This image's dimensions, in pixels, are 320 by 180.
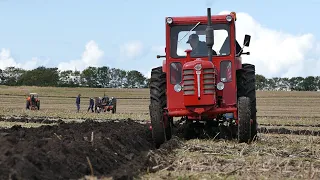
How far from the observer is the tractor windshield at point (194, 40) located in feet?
41.8

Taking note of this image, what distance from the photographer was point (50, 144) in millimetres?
8117

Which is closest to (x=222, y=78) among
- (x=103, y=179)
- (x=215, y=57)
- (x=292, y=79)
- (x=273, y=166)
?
(x=215, y=57)

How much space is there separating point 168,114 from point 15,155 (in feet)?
20.5

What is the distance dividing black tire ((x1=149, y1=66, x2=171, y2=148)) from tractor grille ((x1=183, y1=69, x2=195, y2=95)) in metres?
0.70

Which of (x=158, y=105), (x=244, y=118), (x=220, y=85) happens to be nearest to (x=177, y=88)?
(x=158, y=105)

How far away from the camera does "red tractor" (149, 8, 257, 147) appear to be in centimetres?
1201

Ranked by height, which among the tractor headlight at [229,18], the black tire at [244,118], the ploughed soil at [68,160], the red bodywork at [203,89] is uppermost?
the tractor headlight at [229,18]

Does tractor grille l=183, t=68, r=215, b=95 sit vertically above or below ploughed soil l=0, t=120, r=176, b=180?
above

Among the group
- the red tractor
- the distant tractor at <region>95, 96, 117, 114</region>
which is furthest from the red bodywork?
the distant tractor at <region>95, 96, 117, 114</region>

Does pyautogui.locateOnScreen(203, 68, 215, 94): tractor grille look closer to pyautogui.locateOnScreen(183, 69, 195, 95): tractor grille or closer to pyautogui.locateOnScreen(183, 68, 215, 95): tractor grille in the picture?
pyautogui.locateOnScreen(183, 68, 215, 95): tractor grille

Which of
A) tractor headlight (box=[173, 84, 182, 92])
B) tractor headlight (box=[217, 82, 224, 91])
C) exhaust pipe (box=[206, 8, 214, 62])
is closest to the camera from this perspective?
exhaust pipe (box=[206, 8, 214, 62])

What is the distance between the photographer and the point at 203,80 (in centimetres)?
1199

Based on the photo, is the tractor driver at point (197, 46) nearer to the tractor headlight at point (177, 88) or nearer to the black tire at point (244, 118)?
the tractor headlight at point (177, 88)

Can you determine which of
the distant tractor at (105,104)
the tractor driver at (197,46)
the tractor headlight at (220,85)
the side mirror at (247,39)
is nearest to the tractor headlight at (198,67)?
the tractor headlight at (220,85)
